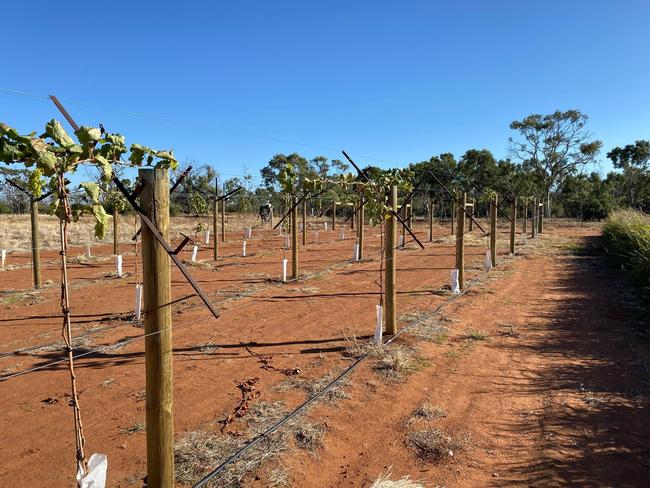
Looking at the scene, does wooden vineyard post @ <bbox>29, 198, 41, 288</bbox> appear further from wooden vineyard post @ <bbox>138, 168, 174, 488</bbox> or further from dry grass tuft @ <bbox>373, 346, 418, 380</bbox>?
wooden vineyard post @ <bbox>138, 168, 174, 488</bbox>

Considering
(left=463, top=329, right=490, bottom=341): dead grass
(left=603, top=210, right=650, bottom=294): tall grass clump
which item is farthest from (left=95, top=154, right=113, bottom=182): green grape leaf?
(left=603, top=210, right=650, bottom=294): tall grass clump

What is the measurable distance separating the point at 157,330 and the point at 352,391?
3.02 metres

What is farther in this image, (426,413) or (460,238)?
(460,238)

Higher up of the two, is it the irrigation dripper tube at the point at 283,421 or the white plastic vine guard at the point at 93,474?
the white plastic vine guard at the point at 93,474

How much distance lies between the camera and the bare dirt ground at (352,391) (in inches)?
151

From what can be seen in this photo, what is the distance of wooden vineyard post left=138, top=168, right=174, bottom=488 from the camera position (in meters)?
2.84

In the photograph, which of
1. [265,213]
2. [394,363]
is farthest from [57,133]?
[265,213]

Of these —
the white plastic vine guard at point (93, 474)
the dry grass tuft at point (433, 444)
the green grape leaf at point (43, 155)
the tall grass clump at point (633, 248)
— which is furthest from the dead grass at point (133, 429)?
the tall grass clump at point (633, 248)

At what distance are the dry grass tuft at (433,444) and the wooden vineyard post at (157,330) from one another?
2.24 meters

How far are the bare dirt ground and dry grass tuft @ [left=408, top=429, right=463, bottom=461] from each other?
2cm

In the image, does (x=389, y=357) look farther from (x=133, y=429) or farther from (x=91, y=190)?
(x=91, y=190)

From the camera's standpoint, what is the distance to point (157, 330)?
2.91 meters

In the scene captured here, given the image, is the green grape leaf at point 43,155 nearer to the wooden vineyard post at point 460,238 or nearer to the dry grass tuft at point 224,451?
the dry grass tuft at point 224,451

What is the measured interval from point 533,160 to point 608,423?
4715 cm
